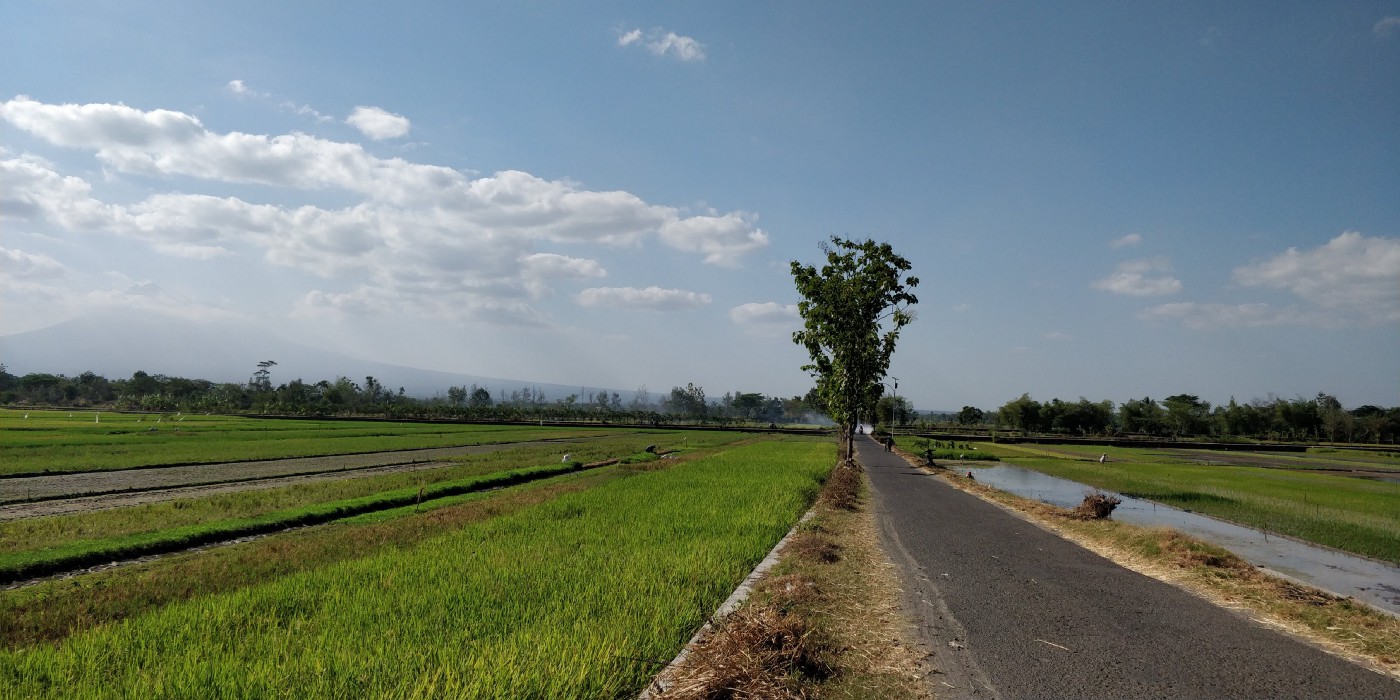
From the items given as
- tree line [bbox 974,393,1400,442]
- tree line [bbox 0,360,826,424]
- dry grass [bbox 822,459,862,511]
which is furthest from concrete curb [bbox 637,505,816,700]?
tree line [bbox 974,393,1400,442]

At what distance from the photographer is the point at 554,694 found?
4.29m

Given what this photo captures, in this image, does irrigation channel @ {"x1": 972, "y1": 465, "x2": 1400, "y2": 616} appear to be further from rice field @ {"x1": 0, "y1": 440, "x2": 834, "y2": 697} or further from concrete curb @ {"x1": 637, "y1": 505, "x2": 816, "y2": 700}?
rice field @ {"x1": 0, "y1": 440, "x2": 834, "y2": 697}

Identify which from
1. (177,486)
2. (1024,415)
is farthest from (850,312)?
(1024,415)

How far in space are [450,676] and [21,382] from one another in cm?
18494

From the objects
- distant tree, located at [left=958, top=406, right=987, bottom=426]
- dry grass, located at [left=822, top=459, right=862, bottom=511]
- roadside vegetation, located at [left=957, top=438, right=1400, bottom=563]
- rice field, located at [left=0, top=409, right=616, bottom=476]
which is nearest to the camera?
roadside vegetation, located at [left=957, top=438, right=1400, bottom=563]

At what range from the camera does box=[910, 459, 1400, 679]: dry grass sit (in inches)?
262

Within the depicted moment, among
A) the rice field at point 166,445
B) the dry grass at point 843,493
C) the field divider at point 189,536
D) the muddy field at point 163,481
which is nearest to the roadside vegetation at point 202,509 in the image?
the field divider at point 189,536

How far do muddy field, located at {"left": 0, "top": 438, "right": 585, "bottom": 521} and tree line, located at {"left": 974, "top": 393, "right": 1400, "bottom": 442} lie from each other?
10828 cm

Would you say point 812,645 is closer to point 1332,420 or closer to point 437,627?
point 437,627

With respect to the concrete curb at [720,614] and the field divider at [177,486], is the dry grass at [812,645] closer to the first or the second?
the concrete curb at [720,614]

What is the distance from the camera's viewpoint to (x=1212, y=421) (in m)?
115

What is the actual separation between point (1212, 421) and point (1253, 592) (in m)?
136

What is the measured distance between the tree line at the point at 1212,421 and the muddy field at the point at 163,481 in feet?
355

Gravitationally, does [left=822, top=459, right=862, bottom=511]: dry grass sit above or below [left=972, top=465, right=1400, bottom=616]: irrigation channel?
above
